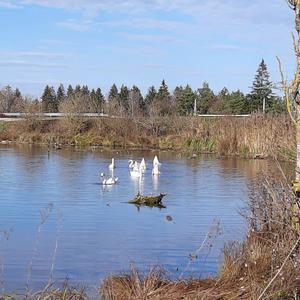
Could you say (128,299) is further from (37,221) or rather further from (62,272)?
(37,221)

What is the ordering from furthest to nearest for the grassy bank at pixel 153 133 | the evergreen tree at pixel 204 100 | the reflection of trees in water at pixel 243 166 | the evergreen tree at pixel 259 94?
the evergreen tree at pixel 204 100, the evergreen tree at pixel 259 94, the grassy bank at pixel 153 133, the reflection of trees in water at pixel 243 166

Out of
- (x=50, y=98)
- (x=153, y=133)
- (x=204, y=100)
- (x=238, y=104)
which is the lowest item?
(x=153, y=133)

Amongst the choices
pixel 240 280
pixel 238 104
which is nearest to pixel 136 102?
pixel 238 104

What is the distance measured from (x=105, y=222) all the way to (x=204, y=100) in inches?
2501

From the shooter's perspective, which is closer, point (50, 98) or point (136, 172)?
point (136, 172)

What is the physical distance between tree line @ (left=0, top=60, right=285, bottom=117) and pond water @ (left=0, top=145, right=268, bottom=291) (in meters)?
23.0

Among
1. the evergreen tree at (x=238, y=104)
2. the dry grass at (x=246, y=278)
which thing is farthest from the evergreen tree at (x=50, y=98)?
the dry grass at (x=246, y=278)

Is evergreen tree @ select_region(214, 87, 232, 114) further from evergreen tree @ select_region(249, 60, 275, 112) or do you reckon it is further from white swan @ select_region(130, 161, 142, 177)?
white swan @ select_region(130, 161, 142, 177)

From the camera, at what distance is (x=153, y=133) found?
147 ft

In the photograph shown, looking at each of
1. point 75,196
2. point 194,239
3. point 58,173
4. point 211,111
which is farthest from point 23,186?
point 211,111

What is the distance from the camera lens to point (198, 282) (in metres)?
7.42

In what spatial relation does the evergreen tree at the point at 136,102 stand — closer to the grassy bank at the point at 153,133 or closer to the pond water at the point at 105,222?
the grassy bank at the point at 153,133

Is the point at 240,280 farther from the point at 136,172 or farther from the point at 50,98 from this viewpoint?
the point at 50,98

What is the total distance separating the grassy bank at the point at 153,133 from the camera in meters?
35.6
